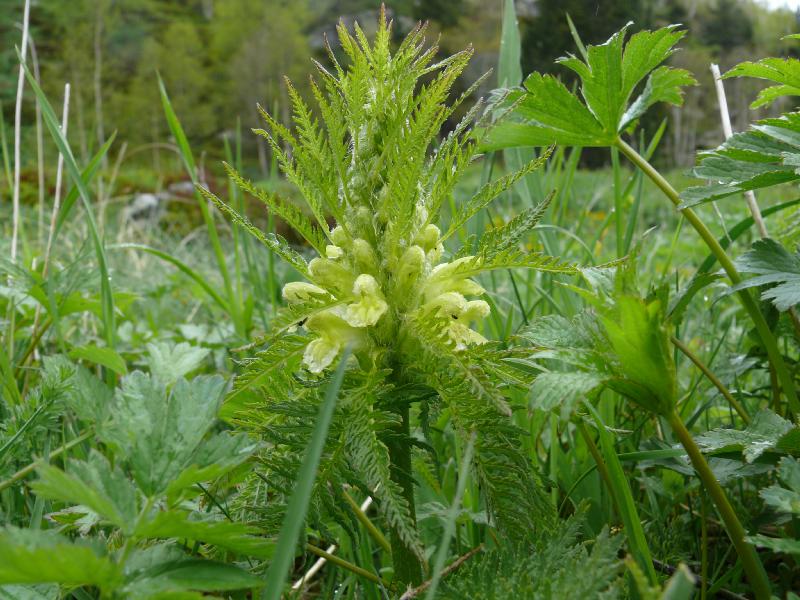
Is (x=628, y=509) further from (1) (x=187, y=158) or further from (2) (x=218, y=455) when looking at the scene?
(1) (x=187, y=158)

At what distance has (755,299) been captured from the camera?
883 millimetres

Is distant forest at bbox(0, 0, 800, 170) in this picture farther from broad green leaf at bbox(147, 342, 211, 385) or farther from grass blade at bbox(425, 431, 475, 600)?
grass blade at bbox(425, 431, 475, 600)

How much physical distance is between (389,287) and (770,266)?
44 centimetres

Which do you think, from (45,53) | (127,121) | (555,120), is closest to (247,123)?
(127,121)

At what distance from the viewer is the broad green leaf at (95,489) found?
41 cm

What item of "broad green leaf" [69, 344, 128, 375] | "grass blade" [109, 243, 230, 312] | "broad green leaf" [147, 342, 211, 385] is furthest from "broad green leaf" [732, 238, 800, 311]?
"grass blade" [109, 243, 230, 312]

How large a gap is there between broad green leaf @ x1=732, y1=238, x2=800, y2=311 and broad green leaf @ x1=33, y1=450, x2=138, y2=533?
0.65 m

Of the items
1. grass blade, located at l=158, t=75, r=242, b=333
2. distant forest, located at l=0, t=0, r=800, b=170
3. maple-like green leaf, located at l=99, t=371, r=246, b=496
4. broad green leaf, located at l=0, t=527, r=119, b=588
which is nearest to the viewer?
broad green leaf, located at l=0, t=527, r=119, b=588

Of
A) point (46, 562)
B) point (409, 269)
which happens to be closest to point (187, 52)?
point (409, 269)

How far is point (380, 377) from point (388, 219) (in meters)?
0.16

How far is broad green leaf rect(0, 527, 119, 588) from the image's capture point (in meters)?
0.38

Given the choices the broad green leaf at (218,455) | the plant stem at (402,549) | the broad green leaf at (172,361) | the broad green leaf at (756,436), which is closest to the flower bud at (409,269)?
the plant stem at (402,549)

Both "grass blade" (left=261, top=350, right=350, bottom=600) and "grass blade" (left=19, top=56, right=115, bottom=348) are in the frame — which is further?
"grass blade" (left=19, top=56, right=115, bottom=348)

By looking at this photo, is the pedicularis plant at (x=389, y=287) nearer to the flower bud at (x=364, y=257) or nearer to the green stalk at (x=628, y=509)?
the flower bud at (x=364, y=257)
